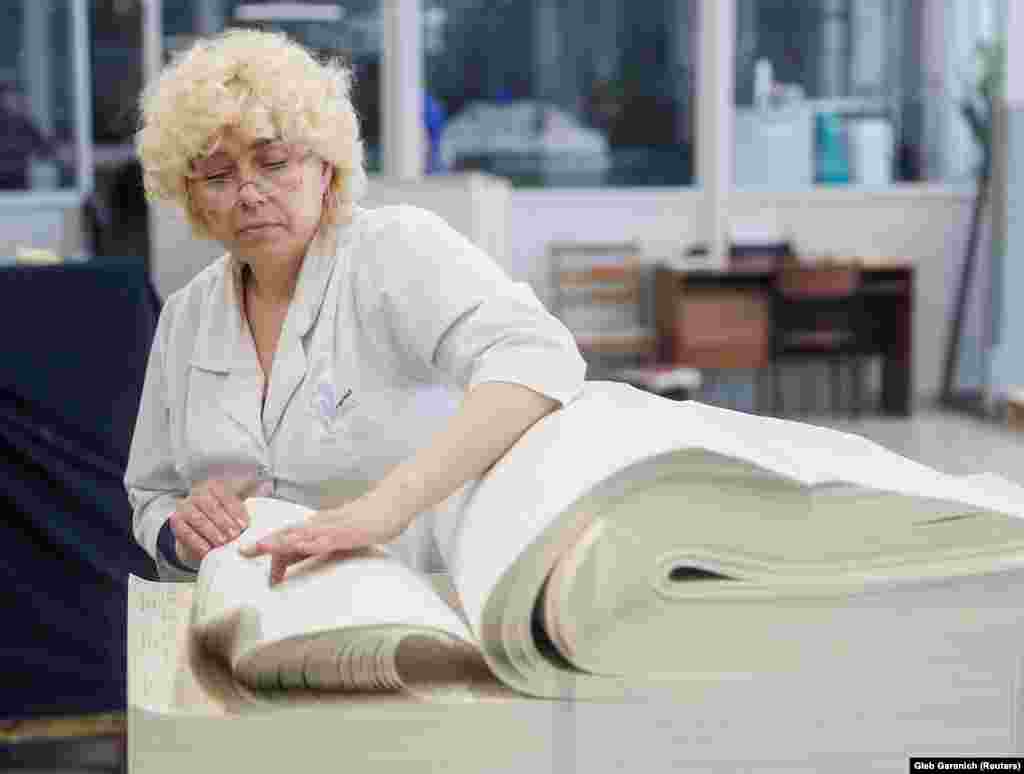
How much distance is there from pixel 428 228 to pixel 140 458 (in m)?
0.40

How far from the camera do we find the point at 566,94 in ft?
27.2

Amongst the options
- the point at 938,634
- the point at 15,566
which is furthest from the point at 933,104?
the point at 938,634

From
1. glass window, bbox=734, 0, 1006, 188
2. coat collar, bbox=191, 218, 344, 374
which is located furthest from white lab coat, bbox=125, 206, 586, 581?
glass window, bbox=734, 0, 1006, 188

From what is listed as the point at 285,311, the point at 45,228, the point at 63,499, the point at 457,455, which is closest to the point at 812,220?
the point at 45,228

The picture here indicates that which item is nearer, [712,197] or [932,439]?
[932,439]

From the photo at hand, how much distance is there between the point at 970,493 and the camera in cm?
96

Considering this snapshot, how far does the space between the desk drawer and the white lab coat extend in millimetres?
6062

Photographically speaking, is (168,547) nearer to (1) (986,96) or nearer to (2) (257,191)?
(2) (257,191)

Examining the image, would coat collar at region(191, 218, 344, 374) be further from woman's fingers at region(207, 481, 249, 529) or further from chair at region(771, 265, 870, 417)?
chair at region(771, 265, 870, 417)

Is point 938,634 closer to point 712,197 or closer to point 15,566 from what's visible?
point 15,566

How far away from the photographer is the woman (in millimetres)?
1405

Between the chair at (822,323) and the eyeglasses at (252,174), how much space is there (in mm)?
6213

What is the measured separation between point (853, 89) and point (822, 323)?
1426 millimetres

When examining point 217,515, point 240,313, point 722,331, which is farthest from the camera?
point 722,331
